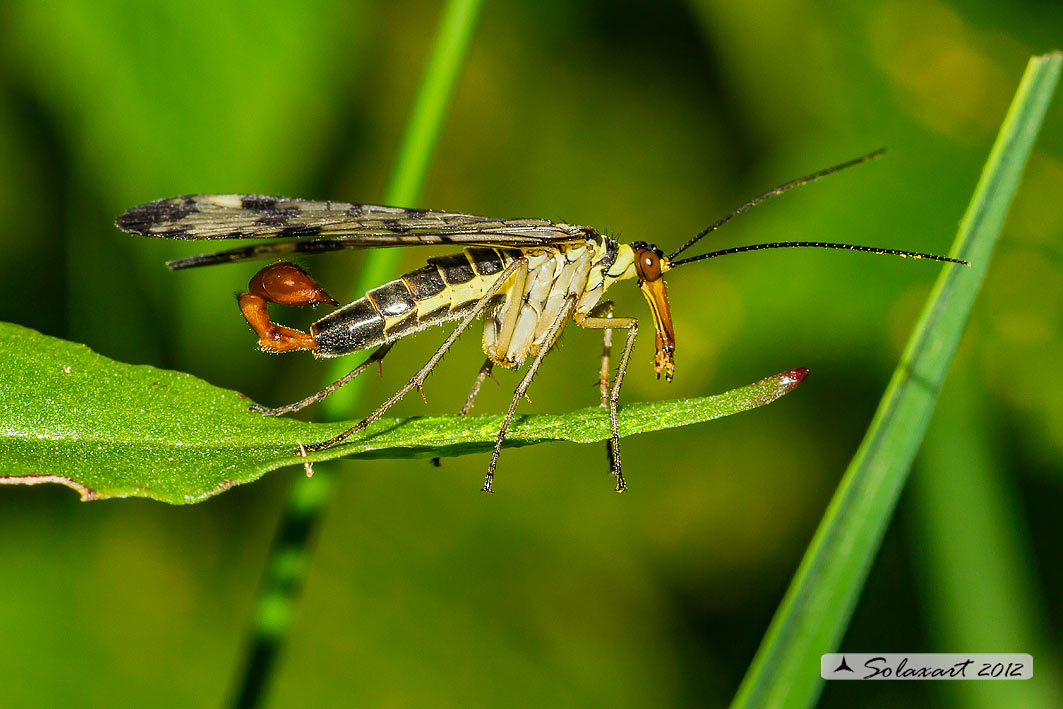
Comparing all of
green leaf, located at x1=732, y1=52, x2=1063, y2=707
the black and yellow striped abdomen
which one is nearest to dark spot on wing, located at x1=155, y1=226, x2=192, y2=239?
the black and yellow striped abdomen

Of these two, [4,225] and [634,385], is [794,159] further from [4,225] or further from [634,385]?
[4,225]

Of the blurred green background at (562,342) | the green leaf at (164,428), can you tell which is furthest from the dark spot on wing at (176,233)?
the blurred green background at (562,342)

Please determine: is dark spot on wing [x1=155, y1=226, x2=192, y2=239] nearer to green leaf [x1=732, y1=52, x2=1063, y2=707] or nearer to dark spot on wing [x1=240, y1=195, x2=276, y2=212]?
dark spot on wing [x1=240, y1=195, x2=276, y2=212]

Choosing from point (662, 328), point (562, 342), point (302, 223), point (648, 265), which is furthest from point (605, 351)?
point (302, 223)

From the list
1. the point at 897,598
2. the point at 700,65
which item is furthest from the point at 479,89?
the point at 897,598

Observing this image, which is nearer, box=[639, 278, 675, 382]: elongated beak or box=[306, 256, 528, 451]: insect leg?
box=[306, 256, 528, 451]: insect leg
